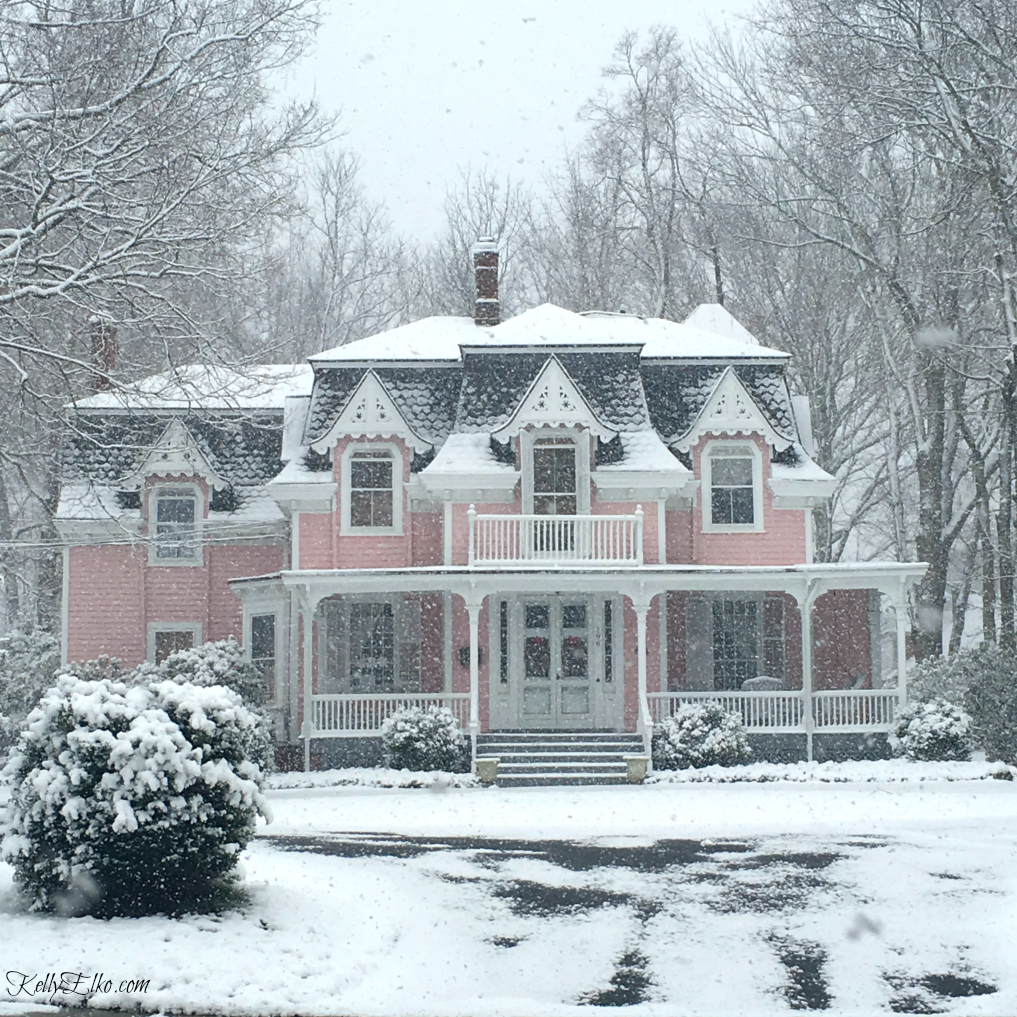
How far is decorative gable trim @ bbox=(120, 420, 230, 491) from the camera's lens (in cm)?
2653

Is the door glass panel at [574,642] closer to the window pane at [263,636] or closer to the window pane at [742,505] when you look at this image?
the window pane at [742,505]

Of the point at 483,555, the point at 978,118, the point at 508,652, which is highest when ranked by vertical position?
the point at 978,118

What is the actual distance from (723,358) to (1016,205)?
18.9 ft

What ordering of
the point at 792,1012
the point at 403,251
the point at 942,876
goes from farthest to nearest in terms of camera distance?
the point at 403,251 → the point at 942,876 → the point at 792,1012

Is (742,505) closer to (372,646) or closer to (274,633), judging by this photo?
(372,646)

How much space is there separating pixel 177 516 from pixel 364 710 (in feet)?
21.5

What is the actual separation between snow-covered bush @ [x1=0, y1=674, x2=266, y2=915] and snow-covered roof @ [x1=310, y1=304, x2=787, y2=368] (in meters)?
15.3

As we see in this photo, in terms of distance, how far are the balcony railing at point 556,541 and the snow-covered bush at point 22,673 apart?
28.9ft

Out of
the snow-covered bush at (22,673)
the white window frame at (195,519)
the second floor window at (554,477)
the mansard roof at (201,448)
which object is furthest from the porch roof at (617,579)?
the snow-covered bush at (22,673)

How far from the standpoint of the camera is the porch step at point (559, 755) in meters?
20.9

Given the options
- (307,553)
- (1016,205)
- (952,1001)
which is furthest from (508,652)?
(952,1001)

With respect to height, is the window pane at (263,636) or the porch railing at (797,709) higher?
the window pane at (263,636)

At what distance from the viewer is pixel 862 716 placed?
76.0 ft

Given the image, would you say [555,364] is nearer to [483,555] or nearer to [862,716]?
[483,555]
